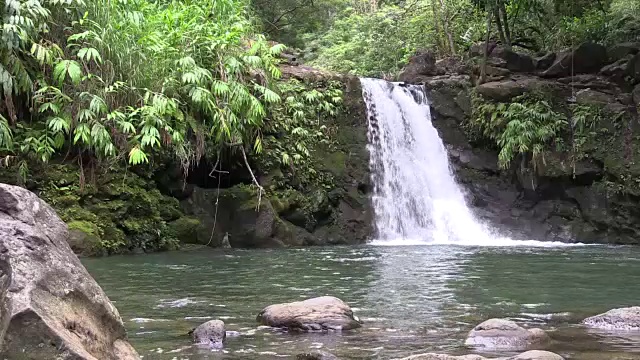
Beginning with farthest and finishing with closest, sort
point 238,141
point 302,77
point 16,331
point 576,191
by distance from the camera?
point 302,77
point 576,191
point 238,141
point 16,331

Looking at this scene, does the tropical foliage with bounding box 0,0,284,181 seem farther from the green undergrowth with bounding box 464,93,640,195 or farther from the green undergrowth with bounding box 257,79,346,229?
the green undergrowth with bounding box 464,93,640,195

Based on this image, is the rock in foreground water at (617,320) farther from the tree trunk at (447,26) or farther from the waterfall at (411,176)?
the tree trunk at (447,26)

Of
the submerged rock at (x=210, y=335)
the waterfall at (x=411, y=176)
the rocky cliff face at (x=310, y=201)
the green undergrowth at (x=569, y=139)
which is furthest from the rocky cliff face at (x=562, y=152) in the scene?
the submerged rock at (x=210, y=335)

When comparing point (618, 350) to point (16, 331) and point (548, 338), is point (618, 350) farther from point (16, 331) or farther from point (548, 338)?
point (16, 331)

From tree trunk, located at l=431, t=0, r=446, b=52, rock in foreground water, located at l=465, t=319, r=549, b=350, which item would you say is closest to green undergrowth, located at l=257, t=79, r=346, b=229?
tree trunk, located at l=431, t=0, r=446, b=52

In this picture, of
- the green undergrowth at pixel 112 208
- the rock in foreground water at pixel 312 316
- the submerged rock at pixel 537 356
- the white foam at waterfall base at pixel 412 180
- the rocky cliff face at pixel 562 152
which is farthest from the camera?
the white foam at waterfall base at pixel 412 180

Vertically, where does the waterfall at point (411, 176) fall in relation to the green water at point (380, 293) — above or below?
above

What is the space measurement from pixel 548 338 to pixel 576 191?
11435mm

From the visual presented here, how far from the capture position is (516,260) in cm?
1079

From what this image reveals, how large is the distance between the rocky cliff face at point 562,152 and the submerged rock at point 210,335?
11.9 m

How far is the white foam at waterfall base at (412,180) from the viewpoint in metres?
15.4

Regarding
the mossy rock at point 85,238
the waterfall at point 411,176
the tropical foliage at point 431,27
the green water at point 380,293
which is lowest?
the green water at point 380,293

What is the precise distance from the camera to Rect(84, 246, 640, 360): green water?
491cm

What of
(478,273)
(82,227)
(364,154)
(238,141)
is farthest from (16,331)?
(364,154)
